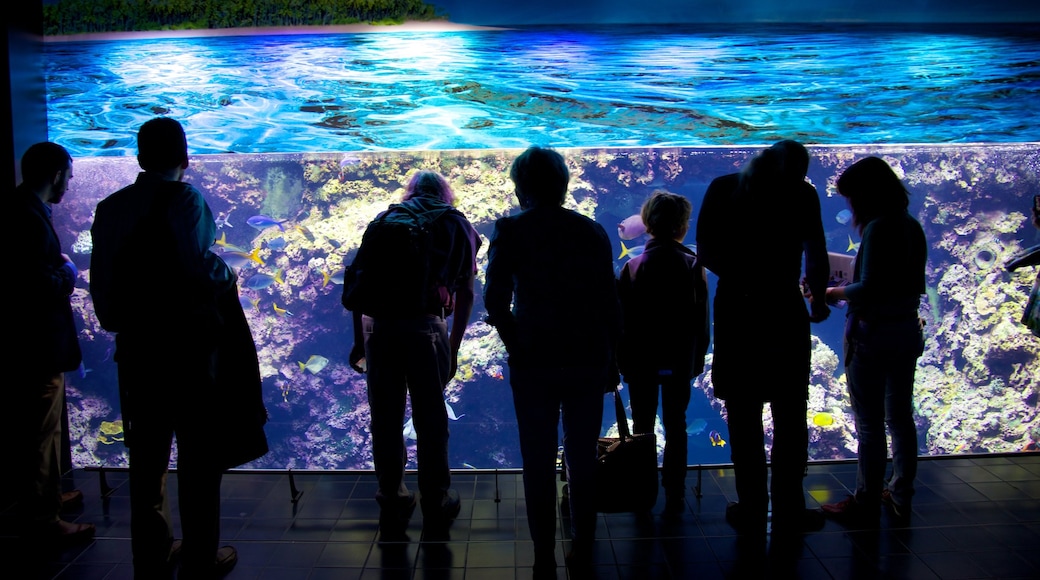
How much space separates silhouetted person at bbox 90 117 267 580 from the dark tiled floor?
50cm

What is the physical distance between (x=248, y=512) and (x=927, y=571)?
3.64m

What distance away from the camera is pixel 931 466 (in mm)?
4012

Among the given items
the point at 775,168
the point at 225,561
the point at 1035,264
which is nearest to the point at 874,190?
the point at 775,168

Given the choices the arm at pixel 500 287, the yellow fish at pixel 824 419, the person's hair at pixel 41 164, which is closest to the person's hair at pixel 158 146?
the person's hair at pixel 41 164

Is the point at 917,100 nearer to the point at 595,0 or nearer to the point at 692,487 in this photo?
the point at 595,0

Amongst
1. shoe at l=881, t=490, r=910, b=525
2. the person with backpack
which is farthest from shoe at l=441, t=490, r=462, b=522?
shoe at l=881, t=490, r=910, b=525

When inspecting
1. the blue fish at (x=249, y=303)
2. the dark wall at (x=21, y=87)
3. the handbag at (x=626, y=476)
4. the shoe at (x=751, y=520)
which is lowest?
the blue fish at (x=249, y=303)

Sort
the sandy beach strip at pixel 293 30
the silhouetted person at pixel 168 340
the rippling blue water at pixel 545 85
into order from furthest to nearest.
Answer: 1. the rippling blue water at pixel 545 85
2. the sandy beach strip at pixel 293 30
3. the silhouetted person at pixel 168 340

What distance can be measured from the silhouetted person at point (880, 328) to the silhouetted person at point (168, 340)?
121 inches

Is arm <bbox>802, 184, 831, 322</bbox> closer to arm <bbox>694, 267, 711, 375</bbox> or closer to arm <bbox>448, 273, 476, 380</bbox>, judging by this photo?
arm <bbox>694, 267, 711, 375</bbox>

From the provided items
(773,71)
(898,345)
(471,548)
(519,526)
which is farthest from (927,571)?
(773,71)

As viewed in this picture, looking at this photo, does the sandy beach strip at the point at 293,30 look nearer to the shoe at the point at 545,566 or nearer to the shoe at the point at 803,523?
the shoe at the point at 545,566

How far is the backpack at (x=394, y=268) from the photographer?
2896mm

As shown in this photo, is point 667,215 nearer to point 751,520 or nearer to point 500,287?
point 500,287
